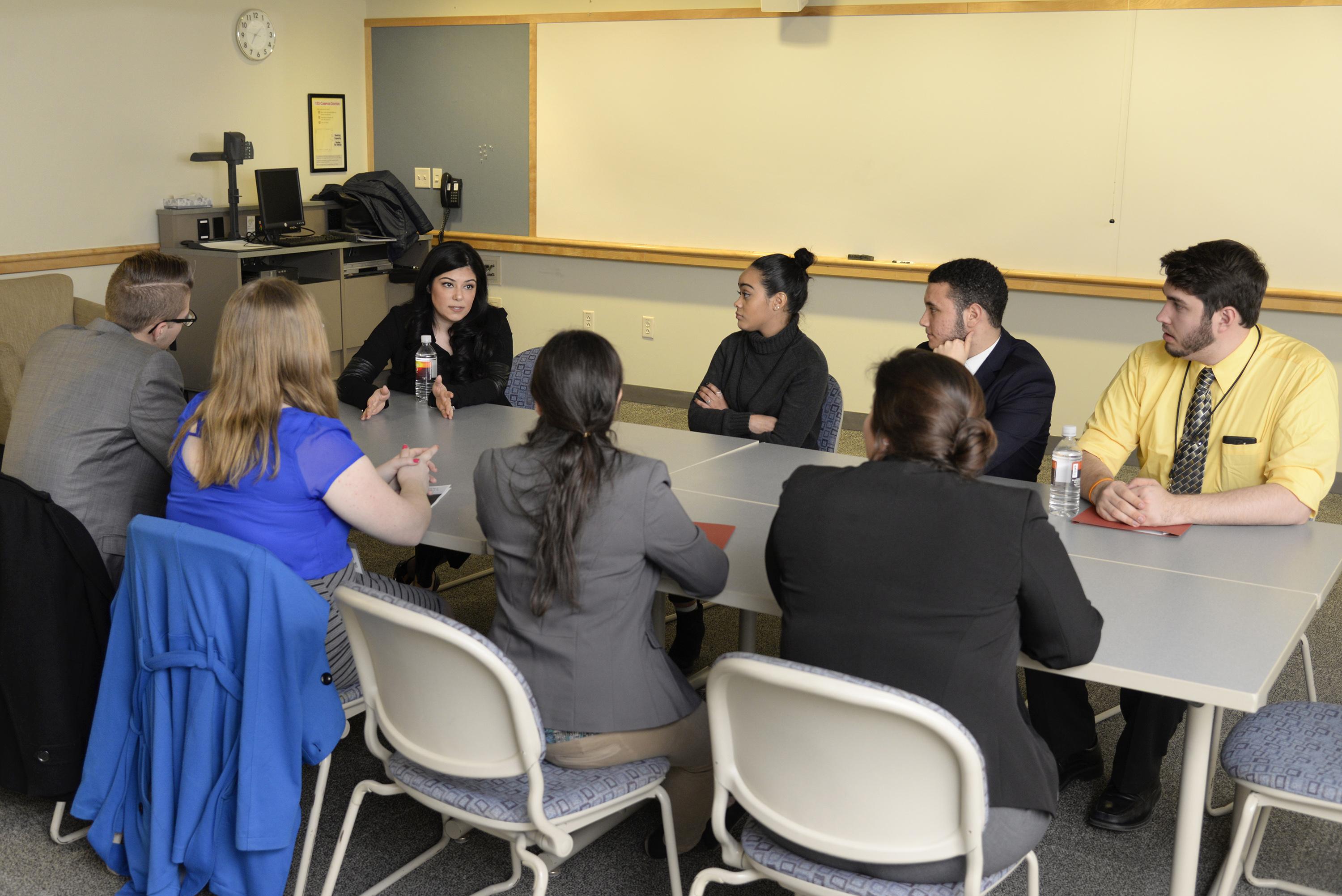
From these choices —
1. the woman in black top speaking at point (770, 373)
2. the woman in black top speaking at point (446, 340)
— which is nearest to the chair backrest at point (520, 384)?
the woman in black top speaking at point (446, 340)

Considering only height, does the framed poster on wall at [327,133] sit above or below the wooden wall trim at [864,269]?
above

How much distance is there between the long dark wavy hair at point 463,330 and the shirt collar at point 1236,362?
6.88 feet

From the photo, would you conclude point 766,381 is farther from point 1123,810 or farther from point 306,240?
point 306,240

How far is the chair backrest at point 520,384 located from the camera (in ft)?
12.4

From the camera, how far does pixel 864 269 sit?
19.5 ft

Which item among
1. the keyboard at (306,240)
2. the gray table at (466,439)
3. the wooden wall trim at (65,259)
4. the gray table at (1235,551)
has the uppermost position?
the keyboard at (306,240)

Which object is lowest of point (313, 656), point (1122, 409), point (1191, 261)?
point (313, 656)

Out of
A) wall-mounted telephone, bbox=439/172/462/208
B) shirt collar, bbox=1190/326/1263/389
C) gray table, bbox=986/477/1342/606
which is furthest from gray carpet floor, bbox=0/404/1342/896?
wall-mounted telephone, bbox=439/172/462/208

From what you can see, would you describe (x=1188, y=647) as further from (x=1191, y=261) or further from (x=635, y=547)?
(x=1191, y=261)

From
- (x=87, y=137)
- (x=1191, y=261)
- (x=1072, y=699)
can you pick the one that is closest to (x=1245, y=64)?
(x=1191, y=261)

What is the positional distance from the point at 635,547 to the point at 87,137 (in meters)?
5.16

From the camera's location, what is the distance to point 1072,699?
2.71 m

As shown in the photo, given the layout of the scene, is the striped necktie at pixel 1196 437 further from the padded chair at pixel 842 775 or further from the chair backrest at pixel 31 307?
A: the chair backrest at pixel 31 307

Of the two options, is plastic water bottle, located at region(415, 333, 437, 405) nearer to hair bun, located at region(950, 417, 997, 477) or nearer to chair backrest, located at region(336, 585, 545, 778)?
chair backrest, located at region(336, 585, 545, 778)
